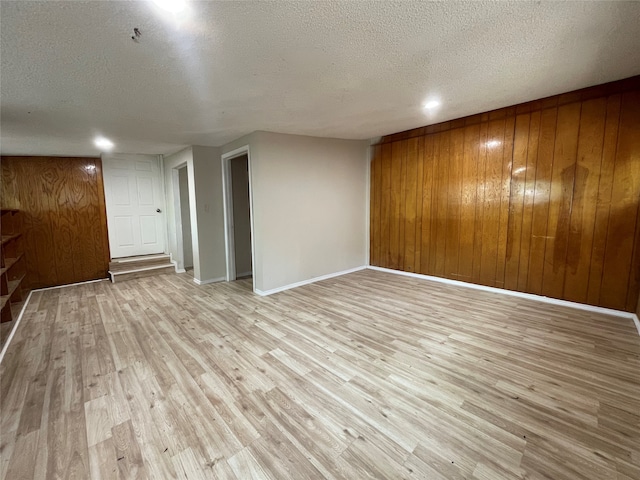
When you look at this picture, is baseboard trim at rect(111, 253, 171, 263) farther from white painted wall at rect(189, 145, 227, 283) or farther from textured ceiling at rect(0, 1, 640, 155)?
textured ceiling at rect(0, 1, 640, 155)

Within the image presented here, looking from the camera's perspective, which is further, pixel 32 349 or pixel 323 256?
pixel 323 256

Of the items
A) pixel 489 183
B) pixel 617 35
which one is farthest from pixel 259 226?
pixel 617 35

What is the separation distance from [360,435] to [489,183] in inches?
148

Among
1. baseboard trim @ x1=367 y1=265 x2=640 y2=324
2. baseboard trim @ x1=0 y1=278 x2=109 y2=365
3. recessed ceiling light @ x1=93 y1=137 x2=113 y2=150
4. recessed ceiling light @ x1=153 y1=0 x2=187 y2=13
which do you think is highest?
recessed ceiling light @ x1=93 y1=137 x2=113 y2=150

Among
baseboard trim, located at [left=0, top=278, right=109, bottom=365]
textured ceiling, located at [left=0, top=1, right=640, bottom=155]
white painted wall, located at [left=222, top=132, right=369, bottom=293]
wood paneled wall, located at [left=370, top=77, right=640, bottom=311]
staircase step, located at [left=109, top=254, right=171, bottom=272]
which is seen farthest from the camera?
staircase step, located at [left=109, top=254, right=171, bottom=272]

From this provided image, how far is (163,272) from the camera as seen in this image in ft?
18.4

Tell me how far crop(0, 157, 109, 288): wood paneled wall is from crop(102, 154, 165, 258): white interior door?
0.16 metres

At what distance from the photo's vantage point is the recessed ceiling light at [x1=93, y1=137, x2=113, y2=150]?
413 cm

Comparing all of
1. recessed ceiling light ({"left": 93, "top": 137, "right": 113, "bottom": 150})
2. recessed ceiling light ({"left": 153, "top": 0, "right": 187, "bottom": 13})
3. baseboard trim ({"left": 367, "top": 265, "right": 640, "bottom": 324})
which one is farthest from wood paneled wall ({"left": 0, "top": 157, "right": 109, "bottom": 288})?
baseboard trim ({"left": 367, "top": 265, "right": 640, "bottom": 324})

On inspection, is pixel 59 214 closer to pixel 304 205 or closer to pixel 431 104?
pixel 304 205

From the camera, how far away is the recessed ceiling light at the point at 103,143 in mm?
4130

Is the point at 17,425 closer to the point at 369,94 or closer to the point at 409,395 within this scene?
the point at 409,395

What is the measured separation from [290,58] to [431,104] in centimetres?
194

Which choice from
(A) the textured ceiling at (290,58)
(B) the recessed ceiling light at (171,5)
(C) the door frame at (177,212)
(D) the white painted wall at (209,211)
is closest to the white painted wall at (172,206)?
(C) the door frame at (177,212)
